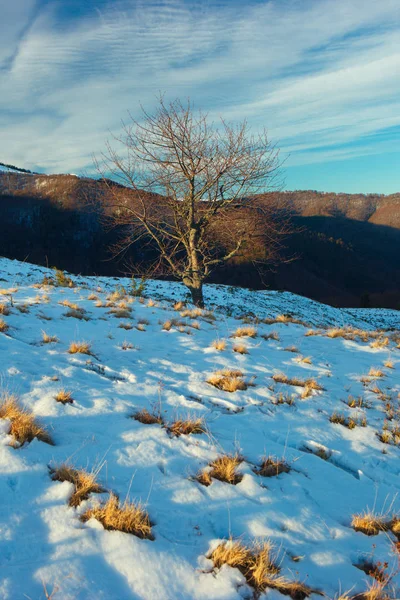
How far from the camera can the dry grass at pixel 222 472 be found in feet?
9.52

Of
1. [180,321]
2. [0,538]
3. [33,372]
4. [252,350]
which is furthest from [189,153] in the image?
[0,538]

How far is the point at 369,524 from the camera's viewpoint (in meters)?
2.60

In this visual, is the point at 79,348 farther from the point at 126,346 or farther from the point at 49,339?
the point at 126,346

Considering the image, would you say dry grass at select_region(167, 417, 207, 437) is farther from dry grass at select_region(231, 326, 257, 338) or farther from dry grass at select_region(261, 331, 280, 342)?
dry grass at select_region(261, 331, 280, 342)

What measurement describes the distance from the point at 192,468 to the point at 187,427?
1.81ft

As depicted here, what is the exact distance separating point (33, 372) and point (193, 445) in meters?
2.32

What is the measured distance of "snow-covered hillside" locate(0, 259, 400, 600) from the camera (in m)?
2.04

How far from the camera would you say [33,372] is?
4.33 m

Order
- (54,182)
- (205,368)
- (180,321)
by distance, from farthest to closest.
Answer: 1. (54,182)
2. (180,321)
3. (205,368)

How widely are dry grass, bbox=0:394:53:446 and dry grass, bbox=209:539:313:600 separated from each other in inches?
68.6

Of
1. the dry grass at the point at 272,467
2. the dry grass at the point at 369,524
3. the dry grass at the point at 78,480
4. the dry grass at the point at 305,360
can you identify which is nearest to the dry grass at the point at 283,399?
the dry grass at the point at 272,467

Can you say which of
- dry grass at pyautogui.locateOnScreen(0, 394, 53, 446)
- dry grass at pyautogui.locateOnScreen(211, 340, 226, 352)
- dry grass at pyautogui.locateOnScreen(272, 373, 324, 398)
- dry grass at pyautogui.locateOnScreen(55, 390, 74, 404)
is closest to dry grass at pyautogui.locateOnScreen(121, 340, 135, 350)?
dry grass at pyautogui.locateOnScreen(211, 340, 226, 352)

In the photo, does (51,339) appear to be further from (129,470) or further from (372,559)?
(372,559)

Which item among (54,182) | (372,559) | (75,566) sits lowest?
(372,559)
